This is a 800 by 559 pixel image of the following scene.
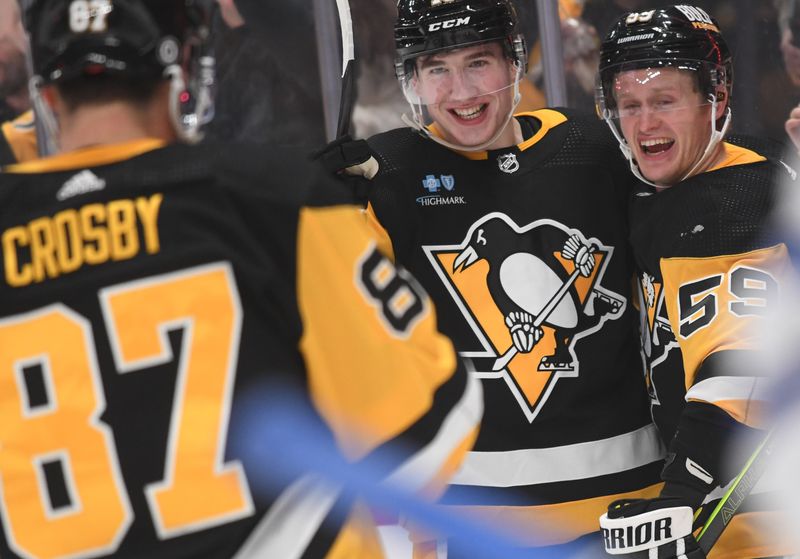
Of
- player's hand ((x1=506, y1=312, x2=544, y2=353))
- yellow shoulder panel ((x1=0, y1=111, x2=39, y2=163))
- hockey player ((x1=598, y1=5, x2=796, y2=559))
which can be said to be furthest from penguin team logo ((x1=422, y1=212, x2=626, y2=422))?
yellow shoulder panel ((x1=0, y1=111, x2=39, y2=163))

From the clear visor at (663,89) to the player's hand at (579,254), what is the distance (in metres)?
0.27

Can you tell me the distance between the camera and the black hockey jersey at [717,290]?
6.16ft

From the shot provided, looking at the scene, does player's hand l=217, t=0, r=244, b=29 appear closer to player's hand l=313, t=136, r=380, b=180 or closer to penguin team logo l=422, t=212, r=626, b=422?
player's hand l=313, t=136, r=380, b=180

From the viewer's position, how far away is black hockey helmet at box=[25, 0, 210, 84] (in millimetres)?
1158

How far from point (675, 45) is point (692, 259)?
0.42 metres

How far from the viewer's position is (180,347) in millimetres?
1160

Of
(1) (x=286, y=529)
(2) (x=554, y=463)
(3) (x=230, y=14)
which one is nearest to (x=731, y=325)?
(2) (x=554, y=463)

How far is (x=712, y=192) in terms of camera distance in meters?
2.02

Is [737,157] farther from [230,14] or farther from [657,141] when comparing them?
[230,14]

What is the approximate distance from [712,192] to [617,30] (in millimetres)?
400

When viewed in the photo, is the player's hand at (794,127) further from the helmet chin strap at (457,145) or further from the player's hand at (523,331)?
the player's hand at (523,331)

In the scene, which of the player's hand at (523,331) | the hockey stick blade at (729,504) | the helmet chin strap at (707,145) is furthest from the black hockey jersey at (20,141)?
the hockey stick blade at (729,504)

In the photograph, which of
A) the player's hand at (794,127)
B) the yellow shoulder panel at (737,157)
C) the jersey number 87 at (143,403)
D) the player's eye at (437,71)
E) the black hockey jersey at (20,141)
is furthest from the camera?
the black hockey jersey at (20,141)

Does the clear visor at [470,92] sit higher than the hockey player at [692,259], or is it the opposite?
the clear visor at [470,92]
